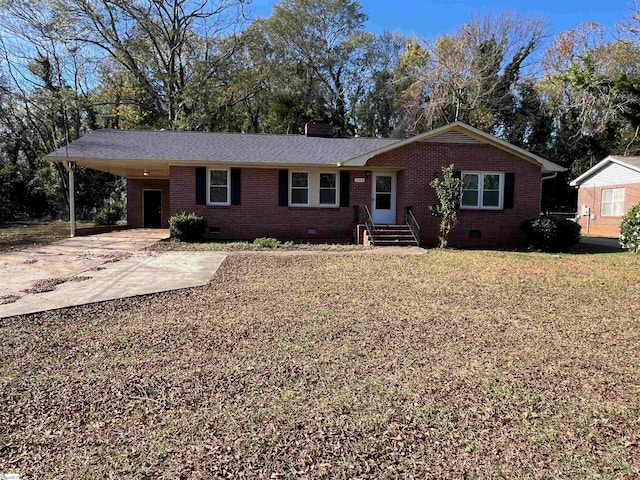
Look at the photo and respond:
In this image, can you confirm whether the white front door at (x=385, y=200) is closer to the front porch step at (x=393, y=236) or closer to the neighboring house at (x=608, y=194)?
the front porch step at (x=393, y=236)

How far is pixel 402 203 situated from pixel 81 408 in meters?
13.0

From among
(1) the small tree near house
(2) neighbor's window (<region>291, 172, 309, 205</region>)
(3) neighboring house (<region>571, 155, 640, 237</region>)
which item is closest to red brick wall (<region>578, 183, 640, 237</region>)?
(3) neighboring house (<region>571, 155, 640, 237</region>)

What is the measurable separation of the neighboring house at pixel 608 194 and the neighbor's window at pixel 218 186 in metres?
17.5

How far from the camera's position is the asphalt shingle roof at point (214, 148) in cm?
1461

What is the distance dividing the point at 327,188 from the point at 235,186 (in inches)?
125

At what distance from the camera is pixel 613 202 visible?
854 inches

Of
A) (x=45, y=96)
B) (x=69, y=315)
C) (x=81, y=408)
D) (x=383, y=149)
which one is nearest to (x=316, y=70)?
Result: (x=45, y=96)

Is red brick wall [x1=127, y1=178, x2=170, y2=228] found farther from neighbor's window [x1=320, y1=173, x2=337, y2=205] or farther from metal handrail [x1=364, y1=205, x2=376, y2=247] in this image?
metal handrail [x1=364, y1=205, x2=376, y2=247]

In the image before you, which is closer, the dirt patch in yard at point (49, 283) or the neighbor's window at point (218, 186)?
the dirt patch in yard at point (49, 283)

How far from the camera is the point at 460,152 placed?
14859 mm

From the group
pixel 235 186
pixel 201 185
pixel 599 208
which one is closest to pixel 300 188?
pixel 235 186

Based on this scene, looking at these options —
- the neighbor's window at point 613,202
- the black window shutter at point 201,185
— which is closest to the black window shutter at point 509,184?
the neighbor's window at point 613,202

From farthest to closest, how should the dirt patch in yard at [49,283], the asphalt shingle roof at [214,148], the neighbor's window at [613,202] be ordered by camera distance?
the neighbor's window at [613,202], the asphalt shingle roof at [214,148], the dirt patch in yard at [49,283]

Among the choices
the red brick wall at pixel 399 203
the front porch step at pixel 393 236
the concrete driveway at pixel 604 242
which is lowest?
the concrete driveway at pixel 604 242
